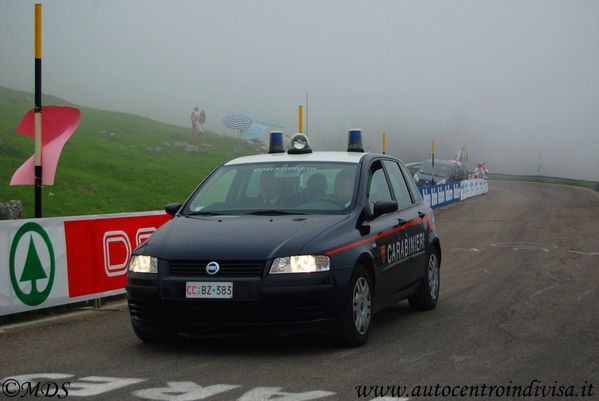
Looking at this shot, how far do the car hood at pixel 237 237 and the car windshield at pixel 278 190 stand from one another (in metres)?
0.30

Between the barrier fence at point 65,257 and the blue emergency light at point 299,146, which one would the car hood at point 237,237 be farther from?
the barrier fence at point 65,257

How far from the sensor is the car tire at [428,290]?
9.89 meters

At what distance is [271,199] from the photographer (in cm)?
838

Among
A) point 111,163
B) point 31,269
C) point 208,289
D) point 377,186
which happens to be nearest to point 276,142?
point 377,186

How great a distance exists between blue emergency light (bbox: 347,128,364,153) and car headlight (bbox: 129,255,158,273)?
137 inches

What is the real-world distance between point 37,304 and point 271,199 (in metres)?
3.24

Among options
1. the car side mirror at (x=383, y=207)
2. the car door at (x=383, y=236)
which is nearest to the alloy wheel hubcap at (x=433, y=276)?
the car door at (x=383, y=236)

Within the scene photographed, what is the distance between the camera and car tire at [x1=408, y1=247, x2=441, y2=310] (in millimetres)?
9891

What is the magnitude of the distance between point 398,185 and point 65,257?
4.00 m

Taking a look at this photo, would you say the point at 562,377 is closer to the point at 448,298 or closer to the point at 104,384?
the point at 104,384

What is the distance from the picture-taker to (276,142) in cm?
1052

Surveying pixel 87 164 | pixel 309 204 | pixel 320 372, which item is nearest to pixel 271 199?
pixel 309 204

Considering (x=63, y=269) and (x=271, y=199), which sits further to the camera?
(x=63, y=269)

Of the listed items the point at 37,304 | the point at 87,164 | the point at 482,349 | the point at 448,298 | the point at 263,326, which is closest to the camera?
the point at 263,326
